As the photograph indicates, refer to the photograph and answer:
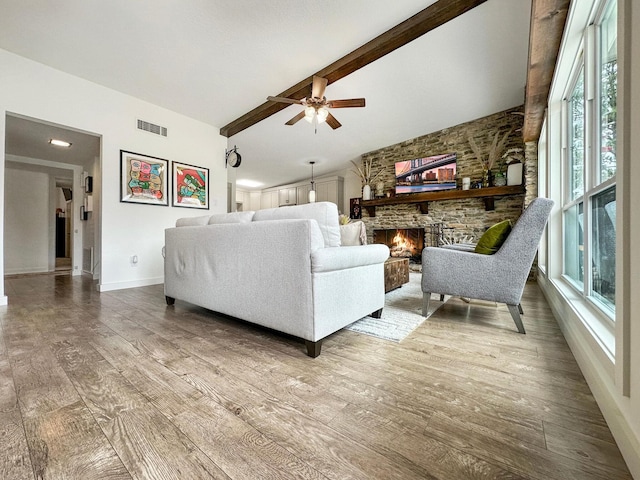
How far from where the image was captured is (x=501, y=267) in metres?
1.87

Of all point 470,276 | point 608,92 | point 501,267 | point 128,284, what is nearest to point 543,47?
point 608,92

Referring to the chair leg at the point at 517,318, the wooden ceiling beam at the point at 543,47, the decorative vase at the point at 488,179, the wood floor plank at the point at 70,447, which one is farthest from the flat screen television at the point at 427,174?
the wood floor plank at the point at 70,447

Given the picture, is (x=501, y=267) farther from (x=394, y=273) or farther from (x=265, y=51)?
(x=265, y=51)

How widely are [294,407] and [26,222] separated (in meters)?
7.35

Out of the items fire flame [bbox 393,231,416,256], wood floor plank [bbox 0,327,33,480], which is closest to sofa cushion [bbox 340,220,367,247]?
wood floor plank [bbox 0,327,33,480]

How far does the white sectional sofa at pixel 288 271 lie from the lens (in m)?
1.47

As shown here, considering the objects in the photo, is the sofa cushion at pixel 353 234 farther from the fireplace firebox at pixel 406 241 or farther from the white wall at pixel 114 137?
the fireplace firebox at pixel 406 241

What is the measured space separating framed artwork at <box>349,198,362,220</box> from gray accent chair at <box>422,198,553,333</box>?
4600 mm

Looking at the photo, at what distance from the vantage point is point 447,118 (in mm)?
4770

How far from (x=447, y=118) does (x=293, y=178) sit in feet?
14.3

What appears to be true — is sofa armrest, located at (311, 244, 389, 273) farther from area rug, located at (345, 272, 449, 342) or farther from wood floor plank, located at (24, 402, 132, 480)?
wood floor plank, located at (24, 402, 132, 480)

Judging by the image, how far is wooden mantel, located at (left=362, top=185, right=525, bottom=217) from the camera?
14.4 feet

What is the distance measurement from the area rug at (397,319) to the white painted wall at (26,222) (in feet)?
22.9

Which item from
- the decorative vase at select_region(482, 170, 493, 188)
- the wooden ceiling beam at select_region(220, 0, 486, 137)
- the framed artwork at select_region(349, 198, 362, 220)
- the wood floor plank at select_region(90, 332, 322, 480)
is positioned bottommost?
the wood floor plank at select_region(90, 332, 322, 480)
